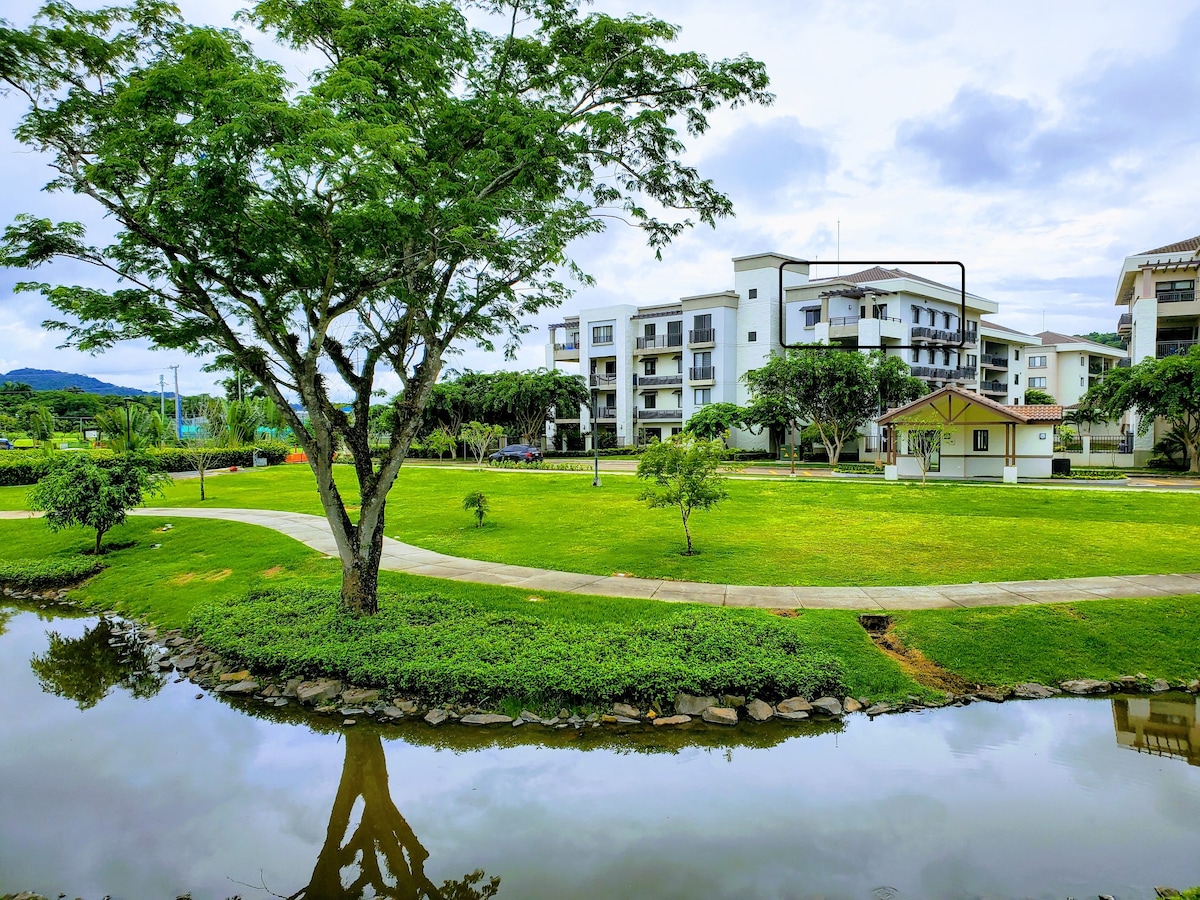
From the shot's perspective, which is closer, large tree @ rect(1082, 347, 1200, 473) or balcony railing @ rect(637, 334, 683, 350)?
large tree @ rect(1082, 347, 1200, 473)

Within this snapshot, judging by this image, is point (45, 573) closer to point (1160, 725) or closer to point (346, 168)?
point (346, 168)

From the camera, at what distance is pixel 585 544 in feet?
52.7

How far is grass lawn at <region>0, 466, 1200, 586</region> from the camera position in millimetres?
13016

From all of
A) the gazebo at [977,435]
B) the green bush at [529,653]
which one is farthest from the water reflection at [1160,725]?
the gazebo at [977,435]

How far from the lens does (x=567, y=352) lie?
2425 inches

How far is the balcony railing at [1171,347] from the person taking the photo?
37.0 meters

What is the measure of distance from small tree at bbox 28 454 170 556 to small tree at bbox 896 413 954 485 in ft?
88.6

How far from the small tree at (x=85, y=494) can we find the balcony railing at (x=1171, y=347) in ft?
156

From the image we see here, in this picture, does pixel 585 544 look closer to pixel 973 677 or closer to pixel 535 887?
pixel 973 677

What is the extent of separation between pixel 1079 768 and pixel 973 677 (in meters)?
1.80

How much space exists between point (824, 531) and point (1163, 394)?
24.3 meters

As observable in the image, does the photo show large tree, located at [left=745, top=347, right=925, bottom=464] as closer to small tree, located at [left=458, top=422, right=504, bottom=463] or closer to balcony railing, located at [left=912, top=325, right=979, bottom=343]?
balcony railing, located at [left=912, top=325, right=979, bottom=343]

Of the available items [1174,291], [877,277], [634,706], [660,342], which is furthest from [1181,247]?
[634,706]

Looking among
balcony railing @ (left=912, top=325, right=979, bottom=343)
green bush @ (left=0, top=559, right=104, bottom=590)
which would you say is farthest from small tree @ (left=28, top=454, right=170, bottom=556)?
balcony railing @ (left=912, top=325, right=979, bottom=343)
